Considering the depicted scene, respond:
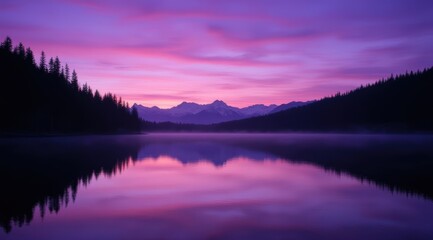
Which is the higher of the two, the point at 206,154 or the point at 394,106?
the point at 394,106

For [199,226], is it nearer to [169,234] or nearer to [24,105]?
[169,234]

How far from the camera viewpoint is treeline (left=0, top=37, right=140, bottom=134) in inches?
2741

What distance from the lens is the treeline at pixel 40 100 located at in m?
69.6

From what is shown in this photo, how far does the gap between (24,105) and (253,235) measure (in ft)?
237

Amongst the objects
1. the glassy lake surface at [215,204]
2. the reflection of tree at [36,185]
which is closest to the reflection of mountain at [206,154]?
the reflection of tree at [36,185]

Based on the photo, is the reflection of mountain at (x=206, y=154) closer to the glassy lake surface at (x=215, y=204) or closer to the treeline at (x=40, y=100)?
the glassy lake surface at (x=215, y=204)

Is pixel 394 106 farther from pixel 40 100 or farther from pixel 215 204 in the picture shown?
pixel 215 204

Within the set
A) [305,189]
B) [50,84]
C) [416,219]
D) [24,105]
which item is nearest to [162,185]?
[305,189]

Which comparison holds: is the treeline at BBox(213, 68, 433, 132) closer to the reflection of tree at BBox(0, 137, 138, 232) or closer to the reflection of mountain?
the reflection of mountain

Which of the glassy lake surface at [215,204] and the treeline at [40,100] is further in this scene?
the treeline at [40,100]

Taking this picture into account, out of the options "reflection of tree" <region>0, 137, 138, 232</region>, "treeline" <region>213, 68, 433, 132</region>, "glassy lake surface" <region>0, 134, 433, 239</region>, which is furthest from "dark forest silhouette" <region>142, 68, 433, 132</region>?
"reflection of tree" <region>0, 137, 138, 232</region>

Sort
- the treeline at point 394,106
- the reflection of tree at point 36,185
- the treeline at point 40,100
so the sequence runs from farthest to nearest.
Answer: the treeline at point 394,106
the treeline at point 40,100
the reflection of tree at point 36,185

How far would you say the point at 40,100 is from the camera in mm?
80625

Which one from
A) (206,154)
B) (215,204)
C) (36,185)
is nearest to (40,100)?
(206,154)
